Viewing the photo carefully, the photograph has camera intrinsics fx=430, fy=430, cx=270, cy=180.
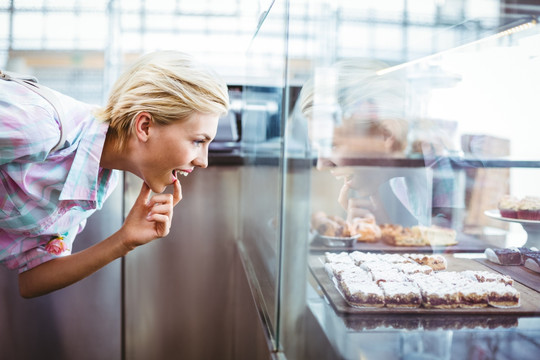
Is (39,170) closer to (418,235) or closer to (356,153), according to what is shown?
(356,153)

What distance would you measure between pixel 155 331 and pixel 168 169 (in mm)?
1187

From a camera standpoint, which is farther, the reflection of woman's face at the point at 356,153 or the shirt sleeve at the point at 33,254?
the shirt sleeve at the point at 33,254

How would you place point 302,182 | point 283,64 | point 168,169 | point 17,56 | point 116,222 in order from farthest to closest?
point 17,56
point 116,222
point 283,64
point 168,169
point 302,182

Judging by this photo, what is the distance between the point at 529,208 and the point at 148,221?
0.77 m

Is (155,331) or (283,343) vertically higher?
(283,343)

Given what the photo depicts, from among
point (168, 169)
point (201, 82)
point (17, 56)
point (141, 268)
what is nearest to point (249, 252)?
point (141, 268)

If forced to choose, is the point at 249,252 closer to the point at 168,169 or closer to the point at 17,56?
the point at 168,169

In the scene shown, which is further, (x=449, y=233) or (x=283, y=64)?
(x=283, y=64)

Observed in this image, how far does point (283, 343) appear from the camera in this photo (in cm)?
83

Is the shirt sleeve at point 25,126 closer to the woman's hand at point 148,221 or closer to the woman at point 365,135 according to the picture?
the woman's hand at point 148,221

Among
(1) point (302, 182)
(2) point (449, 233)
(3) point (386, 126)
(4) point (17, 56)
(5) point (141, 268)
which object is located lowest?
(5) point (141, 268)

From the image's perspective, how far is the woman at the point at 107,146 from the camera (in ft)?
2.61

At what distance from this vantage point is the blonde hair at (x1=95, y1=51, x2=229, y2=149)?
2.73 feet

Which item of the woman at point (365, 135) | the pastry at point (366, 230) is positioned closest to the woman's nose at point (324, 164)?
the woman at point (365, 135)
